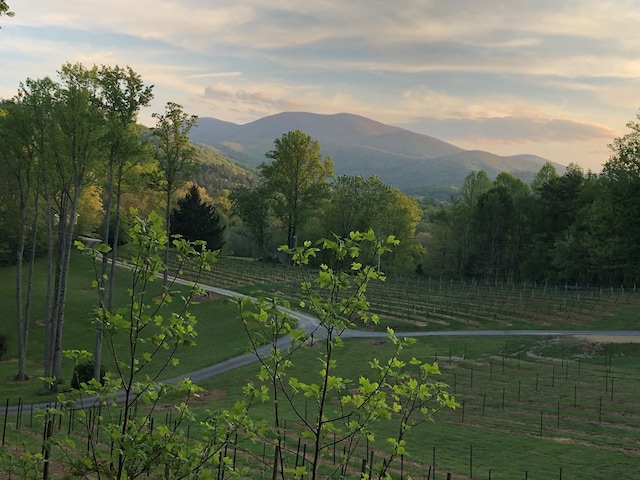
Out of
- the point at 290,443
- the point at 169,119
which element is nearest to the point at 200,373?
the point at 290,443

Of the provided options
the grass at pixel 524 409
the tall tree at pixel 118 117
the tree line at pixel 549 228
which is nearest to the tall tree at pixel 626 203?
the tree line at pixel 549 228

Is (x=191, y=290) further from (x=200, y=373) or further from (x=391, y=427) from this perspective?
(x=200, y=373)

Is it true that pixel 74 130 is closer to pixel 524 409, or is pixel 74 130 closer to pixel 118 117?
pixel 118 117

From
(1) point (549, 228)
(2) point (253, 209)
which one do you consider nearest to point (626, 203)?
(1) point (549, 228)

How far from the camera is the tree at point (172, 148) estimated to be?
42156 millimetres

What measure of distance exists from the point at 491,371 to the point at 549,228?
48636mm

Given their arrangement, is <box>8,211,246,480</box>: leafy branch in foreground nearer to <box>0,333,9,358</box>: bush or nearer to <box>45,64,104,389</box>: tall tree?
<box>45,64,104,389</box>: tall tree

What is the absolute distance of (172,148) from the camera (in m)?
42.5

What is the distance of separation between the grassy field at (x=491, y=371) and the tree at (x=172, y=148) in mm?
11986

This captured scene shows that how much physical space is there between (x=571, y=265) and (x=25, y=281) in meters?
62.8

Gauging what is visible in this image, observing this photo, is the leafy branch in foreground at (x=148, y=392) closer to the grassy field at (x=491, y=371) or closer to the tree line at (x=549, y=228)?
the grassy field at (x=491, y=371)

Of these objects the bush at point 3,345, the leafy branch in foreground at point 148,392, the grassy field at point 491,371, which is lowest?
the bush at point 3,345

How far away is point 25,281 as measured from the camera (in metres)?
51.5

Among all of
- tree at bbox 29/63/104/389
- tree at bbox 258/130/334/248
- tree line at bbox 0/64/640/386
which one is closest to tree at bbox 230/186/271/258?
tree line at bbox 0/64/640/386
